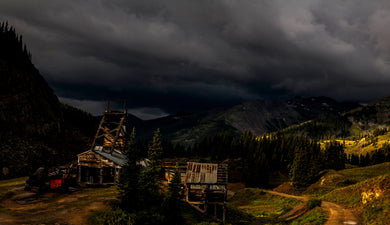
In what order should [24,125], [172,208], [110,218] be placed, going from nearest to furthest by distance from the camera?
1. [110,218]
2. [172,208]
3. [24,125]

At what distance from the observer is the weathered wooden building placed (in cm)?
3219

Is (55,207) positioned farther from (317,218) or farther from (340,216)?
(340,216)

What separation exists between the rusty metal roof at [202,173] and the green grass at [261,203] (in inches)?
606

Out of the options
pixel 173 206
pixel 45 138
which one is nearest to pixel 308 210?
pixel 173 206

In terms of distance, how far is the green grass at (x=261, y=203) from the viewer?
42188mm

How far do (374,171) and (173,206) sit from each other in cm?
7530

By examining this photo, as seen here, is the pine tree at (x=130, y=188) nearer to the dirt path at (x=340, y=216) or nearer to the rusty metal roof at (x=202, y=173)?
the rusty metal roof at (x=202, y=173)

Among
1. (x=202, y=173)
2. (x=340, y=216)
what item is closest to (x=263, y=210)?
(x=340, y=216)

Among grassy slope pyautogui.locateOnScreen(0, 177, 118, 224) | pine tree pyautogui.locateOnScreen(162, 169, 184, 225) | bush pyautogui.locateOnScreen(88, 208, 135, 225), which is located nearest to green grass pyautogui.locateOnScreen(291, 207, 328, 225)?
pine tree pyautogui.locateOnScreen(162, 169, 184, 225)

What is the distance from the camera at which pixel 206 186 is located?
105 ft

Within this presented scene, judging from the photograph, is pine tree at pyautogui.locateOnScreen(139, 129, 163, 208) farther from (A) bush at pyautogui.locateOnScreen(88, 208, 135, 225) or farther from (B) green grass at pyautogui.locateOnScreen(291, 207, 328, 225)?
(B) green grass at pyautogui.locateOnScreen(291, 207, 328, 225)

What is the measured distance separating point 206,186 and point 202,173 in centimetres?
212

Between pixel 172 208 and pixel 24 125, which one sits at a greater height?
pixel 24 125

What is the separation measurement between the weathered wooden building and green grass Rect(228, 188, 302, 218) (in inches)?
514
